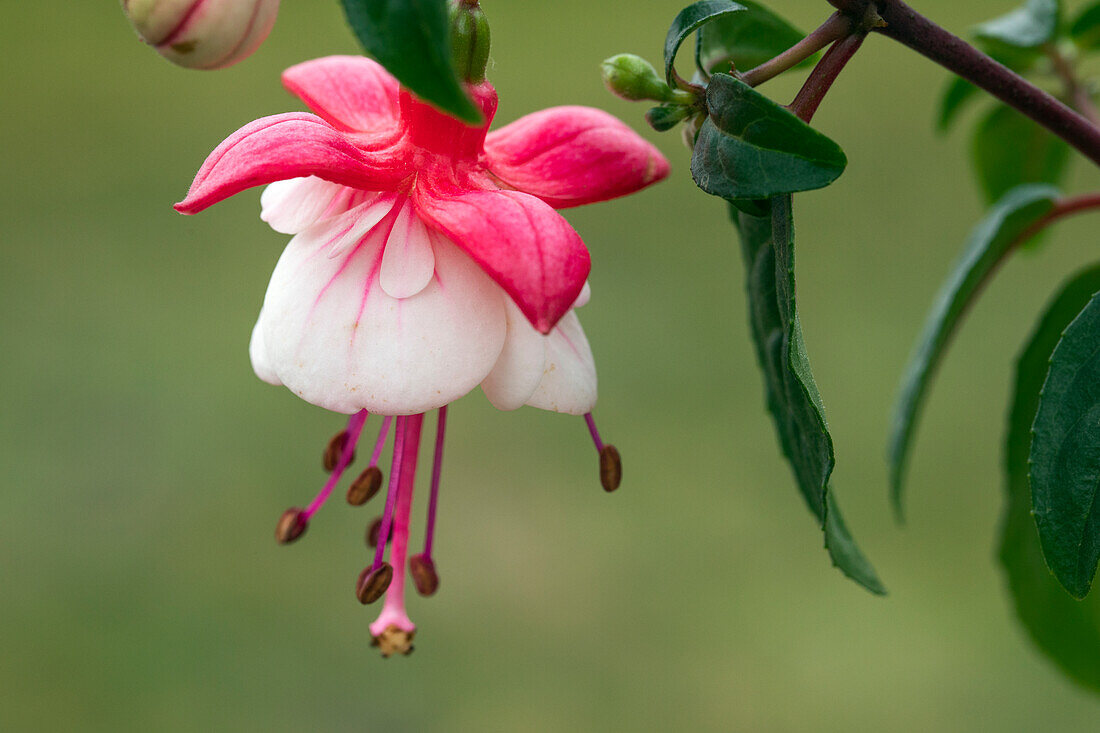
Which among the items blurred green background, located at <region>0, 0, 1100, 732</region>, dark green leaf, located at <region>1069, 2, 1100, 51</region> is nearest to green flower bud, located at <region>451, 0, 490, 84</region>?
dark green leaf, located at <region>1069, 2, 1100, 51</region>

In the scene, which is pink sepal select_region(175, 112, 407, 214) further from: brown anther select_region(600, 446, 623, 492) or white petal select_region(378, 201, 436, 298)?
brown anther select_region(600, 446, 623, 492)

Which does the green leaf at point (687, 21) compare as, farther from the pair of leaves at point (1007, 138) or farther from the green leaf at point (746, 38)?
the pair of leaves at point (1007, 138)

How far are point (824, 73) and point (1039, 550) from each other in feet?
1.32

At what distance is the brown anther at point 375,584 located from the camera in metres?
0.45

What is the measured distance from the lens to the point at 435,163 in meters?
0.44

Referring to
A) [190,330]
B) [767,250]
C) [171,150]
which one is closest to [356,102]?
[767,250]

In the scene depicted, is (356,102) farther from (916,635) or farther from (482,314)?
(916,635)

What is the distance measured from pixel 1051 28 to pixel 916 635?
1.27 metres

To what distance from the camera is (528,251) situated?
376 mm

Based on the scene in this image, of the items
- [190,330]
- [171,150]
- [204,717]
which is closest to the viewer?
[204,717]

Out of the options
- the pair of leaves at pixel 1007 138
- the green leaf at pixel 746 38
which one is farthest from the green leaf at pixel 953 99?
the green leaf at pixel 746 38

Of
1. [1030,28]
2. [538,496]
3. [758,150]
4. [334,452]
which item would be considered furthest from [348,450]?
[538,496]

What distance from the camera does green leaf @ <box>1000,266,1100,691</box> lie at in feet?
2.21

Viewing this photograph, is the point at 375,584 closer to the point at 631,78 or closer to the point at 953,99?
the point at 631,78
